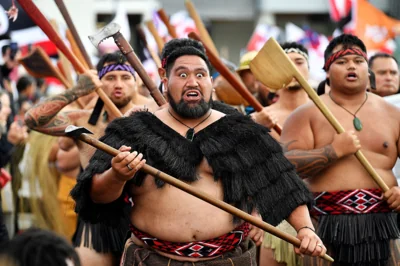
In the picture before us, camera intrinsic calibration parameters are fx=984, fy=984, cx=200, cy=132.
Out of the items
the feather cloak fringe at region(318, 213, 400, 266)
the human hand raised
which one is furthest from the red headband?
the human hand raised

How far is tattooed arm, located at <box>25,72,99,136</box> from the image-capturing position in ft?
24.3

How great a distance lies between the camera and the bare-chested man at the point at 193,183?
5480mm

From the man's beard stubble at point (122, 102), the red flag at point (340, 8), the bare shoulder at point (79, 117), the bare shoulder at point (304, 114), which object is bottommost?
the bare shoulder at point (304, 114)

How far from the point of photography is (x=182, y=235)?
5.46 m

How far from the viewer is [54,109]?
744 centimetres

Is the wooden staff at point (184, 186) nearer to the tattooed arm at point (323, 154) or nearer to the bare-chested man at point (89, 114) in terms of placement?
the tattooed arm at point (323, 154)

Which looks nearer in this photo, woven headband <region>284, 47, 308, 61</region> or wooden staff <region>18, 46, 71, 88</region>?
woven headband <region>284, 47, 308, 61</region>

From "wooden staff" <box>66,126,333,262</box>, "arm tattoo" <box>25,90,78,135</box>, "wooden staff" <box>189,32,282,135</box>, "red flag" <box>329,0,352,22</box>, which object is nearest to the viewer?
"wooden staff" <box>66,126,333,262</box>

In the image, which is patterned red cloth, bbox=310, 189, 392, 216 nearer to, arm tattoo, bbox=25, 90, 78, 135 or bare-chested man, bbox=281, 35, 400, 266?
bare-chested man, bbox=281, 35, 400, 266

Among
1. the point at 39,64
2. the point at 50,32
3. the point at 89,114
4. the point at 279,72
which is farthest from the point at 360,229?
the point at 39,64

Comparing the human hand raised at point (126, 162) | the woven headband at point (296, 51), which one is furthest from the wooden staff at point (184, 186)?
the woven headband at point (296, 51)

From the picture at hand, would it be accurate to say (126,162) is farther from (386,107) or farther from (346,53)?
(386,107)

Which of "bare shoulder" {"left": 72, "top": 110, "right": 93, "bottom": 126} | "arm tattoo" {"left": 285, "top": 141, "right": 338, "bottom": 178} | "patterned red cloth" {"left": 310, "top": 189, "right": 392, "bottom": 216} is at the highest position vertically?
"bare shoulder" {"left": 72, "top": 110, "right": 93, "bottom": 126}

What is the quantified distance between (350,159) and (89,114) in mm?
2230
